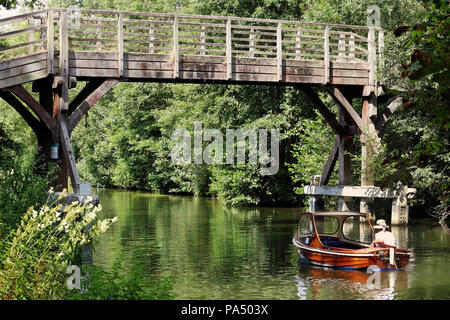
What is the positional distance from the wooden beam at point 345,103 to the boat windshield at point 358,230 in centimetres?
338

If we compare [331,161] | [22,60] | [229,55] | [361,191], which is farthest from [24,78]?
[331,161]

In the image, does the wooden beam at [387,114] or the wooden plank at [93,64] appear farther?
the wooden beam at [387,114]

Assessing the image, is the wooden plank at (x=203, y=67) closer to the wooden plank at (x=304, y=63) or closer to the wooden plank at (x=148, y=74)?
the wooden plank at (x=148, y=74)

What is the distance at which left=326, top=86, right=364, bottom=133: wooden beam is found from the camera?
77.9 ft

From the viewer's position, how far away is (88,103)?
20.3 meters

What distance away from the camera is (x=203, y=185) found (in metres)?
47.0

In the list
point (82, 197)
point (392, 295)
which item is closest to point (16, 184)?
point (82, 197)

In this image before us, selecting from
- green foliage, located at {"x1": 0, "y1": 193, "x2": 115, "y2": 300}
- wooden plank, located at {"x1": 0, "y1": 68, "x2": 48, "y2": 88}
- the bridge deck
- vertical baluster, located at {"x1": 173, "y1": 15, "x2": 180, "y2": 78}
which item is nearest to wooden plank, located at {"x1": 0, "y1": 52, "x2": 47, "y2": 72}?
the bridge deck

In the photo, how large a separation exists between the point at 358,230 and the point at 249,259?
29.9 ft

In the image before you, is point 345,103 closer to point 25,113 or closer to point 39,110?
point 39,110

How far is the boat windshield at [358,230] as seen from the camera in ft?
76.0

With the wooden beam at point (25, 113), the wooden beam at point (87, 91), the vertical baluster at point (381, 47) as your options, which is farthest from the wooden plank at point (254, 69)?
the wooden beam at point (25, 113)

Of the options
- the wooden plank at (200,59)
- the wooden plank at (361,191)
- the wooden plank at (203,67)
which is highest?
the wooden plank at (200,59)

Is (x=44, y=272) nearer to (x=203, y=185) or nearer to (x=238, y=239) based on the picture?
(x=238, y=239)
